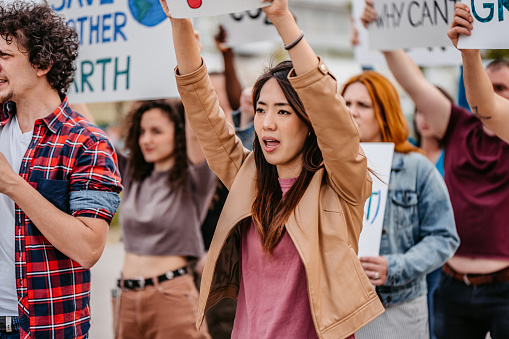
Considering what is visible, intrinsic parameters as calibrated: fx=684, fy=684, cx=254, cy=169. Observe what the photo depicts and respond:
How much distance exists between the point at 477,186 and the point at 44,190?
7.52 feet

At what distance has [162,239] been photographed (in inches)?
160

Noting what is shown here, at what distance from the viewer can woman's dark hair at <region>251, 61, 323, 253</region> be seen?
92.3 inches

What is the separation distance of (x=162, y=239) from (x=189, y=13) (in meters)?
1.99

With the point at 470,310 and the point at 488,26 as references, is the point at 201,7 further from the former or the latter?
the point at 470,310

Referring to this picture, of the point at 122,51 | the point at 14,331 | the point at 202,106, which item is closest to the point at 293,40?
the point at 202,106

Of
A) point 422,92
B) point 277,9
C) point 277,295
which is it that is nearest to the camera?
point 277,9

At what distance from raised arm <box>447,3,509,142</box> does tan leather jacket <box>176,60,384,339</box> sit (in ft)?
2.33

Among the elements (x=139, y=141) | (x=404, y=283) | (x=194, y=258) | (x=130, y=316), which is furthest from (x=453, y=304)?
(x=139, y=141)

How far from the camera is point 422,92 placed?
Result: 3791mm

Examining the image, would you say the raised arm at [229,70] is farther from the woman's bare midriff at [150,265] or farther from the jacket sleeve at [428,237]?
the jacket sleeve at [428,237]

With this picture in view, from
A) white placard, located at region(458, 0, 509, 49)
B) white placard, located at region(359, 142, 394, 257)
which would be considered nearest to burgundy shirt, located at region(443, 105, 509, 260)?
white placard, located at region(359, 142, 394, 257)

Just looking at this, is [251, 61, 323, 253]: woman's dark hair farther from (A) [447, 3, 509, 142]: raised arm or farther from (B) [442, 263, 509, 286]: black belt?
(B) [442, 263, 509, 286]: black belt

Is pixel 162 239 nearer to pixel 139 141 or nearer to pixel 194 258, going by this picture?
pixel 194 258

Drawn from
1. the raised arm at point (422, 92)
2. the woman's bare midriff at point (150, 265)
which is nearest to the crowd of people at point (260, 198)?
the raised arm at point (422, 92)
